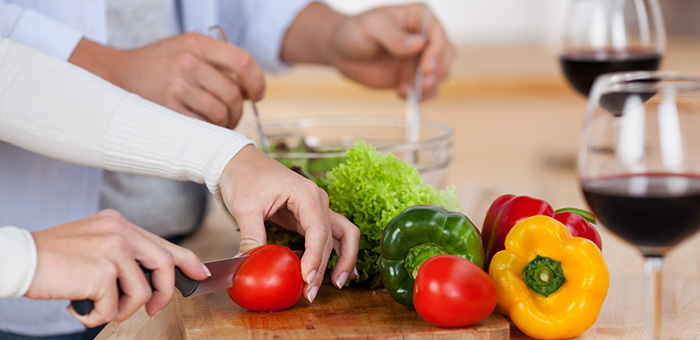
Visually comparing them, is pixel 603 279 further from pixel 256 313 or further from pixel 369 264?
pixel 256 313

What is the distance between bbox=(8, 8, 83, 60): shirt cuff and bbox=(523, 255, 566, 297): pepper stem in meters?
0.69

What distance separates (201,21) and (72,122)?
20.9 inches

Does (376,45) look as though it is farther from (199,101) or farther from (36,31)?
(36,31)

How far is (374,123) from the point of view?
1.43 metres

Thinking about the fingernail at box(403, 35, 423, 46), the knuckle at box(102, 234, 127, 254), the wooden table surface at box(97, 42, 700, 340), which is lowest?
the wooden table surface at box(97, 42, 700, 340)

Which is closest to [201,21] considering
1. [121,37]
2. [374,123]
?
[121,37]

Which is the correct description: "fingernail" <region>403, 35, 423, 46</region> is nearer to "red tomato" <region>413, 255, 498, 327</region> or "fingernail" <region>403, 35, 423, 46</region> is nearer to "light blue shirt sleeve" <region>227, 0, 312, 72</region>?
"light blue shirt sleeve" <region>227, 0, 312, 72</region>

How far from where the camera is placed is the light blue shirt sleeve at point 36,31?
103 centimetres

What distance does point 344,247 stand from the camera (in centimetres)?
89

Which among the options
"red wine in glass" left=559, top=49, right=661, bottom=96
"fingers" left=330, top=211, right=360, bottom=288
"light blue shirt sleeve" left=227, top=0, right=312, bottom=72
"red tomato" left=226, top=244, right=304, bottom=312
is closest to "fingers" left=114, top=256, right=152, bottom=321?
"red tomato" left=226, top=244, right=304, bottom=312

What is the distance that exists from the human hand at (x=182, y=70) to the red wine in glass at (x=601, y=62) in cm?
57

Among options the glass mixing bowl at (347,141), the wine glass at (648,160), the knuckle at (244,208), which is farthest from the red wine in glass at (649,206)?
the glass mixing bowl at (347,141)

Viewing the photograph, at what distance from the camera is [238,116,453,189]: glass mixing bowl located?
3.80ft

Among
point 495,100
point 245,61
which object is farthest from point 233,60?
point 495,100
